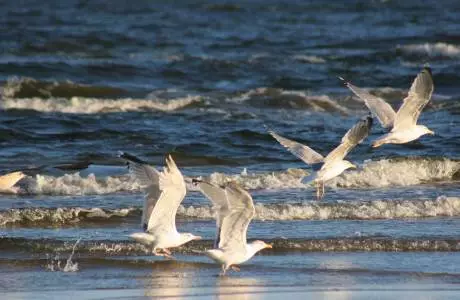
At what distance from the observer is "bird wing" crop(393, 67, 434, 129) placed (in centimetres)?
1102

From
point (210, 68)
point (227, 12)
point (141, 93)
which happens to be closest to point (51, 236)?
point (141, 93)

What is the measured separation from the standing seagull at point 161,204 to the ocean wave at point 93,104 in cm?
940

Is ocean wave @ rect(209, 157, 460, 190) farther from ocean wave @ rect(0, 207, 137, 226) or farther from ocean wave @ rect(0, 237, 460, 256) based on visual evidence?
ocean wave @ rect(0, 237, 460, 256)

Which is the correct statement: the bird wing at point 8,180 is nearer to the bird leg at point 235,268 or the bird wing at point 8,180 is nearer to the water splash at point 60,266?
the water splash at point 60,266

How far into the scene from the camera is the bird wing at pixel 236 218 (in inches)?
348

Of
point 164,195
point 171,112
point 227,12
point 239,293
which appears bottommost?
point 239,293

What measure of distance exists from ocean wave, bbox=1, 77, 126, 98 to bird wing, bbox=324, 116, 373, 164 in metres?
10.5

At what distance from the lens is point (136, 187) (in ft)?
42.5

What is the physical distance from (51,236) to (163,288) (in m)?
2.08

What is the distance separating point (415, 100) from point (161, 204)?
Result: 2.81 m

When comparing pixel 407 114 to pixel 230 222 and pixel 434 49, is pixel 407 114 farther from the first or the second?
pixel 434 49

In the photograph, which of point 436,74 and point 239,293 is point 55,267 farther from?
point 436,74

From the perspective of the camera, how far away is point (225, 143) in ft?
53.3

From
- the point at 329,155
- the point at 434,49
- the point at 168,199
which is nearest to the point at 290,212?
the point at 329,155
